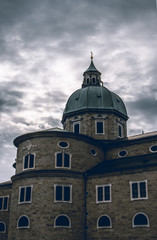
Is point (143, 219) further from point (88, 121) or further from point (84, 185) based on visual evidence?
point (88, 121)

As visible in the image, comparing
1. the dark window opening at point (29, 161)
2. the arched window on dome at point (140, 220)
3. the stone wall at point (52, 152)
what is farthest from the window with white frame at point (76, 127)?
the arched window on dome at point (140, 220)

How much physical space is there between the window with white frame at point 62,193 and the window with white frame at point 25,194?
3.11 metres

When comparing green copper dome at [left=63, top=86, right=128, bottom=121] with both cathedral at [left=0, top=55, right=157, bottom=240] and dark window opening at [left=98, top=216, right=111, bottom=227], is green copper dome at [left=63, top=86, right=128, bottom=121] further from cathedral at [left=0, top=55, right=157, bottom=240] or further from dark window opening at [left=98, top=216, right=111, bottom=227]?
dark window opening at [left=98, top=216, right=111, bottom=227]

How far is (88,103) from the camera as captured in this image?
5088 centimetres

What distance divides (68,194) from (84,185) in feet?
8.73

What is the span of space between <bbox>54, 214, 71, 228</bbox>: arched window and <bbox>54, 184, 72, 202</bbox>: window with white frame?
6.37ft

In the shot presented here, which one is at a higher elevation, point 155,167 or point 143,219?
point 155,167

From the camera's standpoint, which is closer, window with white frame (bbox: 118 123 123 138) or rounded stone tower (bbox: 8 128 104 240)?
rounded stone tower (bbox: 8 128 104 240)

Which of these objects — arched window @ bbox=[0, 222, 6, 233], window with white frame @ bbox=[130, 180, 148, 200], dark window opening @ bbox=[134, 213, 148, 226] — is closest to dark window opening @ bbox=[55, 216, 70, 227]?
dark window opening @ bbox=[134, 213, 148, 226]

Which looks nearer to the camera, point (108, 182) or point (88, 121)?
point (108, 182)

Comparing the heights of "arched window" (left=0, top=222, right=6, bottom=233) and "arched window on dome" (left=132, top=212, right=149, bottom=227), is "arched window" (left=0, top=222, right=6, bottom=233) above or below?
below

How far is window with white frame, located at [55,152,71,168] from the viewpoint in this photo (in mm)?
38375

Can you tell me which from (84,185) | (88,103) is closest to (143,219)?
(84,185)

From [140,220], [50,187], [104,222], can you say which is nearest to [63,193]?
[50,187]
